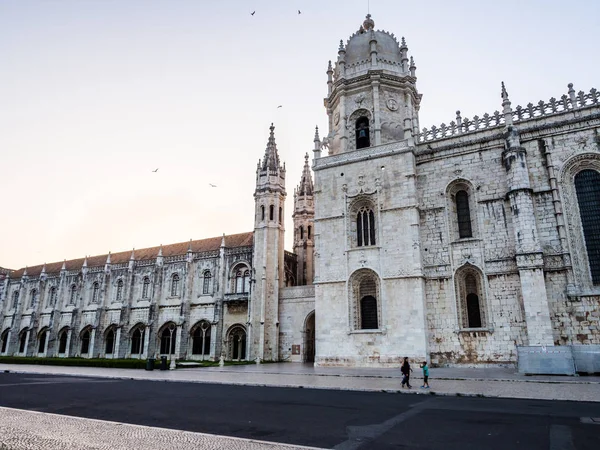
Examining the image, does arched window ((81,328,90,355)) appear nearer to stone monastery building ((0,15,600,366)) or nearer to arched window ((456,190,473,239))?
stone monastery building ((0,15,600,366))

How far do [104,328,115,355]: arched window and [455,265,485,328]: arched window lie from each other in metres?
36.6

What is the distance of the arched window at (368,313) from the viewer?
26.0 metres

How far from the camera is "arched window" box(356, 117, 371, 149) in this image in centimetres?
3011

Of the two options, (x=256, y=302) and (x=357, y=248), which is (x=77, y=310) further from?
(x=357, y=248)

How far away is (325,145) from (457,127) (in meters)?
9.87

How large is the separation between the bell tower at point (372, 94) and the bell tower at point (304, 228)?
14.3 metres

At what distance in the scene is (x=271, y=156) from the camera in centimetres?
4144

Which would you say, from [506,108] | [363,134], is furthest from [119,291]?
[506,108]

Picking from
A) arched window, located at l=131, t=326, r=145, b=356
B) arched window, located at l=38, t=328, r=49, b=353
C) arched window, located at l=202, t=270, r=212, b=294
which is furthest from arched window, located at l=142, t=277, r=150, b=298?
arched window, located at l=38, t=328, r=49, b=353

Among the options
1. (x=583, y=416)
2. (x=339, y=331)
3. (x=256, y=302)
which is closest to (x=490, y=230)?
(x=339, y=331)

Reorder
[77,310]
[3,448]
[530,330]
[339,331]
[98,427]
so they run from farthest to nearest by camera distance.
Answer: [77,310]
[339,331]
[530,330]
[98,427]
[3,448]

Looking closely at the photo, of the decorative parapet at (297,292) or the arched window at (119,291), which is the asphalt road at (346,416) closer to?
the decorative parapet at (297,292)

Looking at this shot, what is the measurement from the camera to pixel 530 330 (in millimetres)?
20984

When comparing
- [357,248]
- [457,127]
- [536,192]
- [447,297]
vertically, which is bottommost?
[447,297]
